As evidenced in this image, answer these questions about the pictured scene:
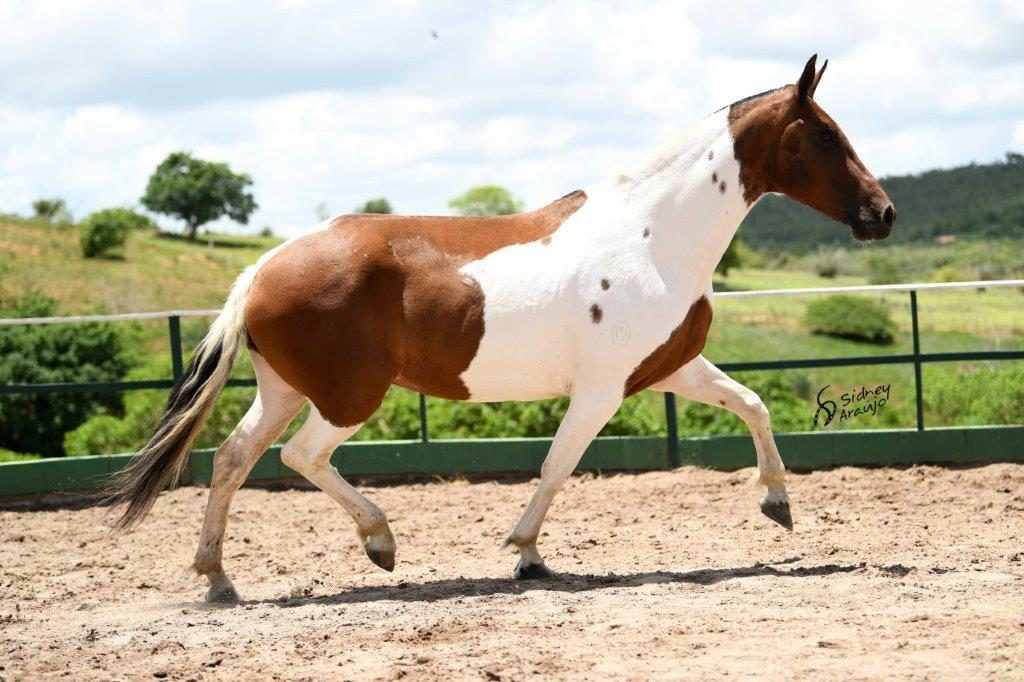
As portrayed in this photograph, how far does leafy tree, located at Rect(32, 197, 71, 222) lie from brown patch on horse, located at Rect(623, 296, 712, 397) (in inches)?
2631

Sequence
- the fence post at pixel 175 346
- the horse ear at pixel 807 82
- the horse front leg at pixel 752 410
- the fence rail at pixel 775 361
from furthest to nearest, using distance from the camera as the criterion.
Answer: the fence post at pixel 175 346
the fence rail at pixel 775 361
the horse front leg at pixel 752 410
the horse ear at pixel 807 82

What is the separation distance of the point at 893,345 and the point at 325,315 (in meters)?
41.7

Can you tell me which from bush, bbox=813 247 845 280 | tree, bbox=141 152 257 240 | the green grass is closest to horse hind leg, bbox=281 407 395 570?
the green grass

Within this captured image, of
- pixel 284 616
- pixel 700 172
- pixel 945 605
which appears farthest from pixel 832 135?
pixel 284 616

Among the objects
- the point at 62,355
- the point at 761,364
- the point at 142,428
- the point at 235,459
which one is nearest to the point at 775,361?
the point at 761,364

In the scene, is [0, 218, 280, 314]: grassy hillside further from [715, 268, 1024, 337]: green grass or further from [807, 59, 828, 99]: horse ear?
[807, 59, 828, 99]: horse ear

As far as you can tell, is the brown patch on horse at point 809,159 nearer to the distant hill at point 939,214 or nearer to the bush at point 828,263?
the distant hill at point 939,214

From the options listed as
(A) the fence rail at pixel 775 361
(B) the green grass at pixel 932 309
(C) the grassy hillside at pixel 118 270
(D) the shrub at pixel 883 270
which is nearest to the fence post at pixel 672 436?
(A) the fence rail at pixel 775 361

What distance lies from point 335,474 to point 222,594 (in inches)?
29.7

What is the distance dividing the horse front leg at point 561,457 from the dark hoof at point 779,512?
3.50 feet

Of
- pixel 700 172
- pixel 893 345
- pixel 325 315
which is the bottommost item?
pixel 893 345

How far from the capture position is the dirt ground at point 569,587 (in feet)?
14.0

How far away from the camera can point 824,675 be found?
3875 mm

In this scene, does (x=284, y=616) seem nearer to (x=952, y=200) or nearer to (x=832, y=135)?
(x=832, y=135)
